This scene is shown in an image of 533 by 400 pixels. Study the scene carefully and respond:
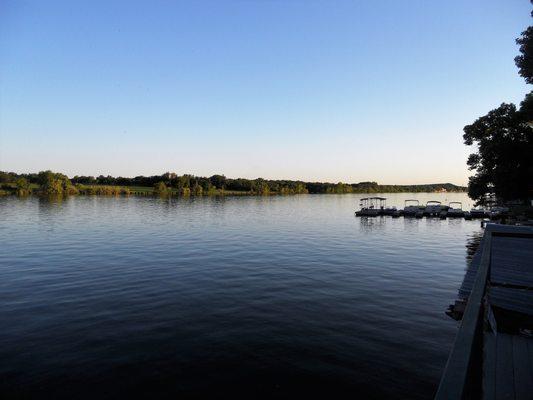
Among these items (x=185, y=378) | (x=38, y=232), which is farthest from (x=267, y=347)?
(x=38, y=232)

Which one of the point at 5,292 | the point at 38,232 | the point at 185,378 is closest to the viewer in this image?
the point at 185,378

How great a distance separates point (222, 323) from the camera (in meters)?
15.4

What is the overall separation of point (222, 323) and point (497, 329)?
1063cm

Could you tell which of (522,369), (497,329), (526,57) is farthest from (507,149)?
(522,369)

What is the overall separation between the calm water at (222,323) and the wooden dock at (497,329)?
2629 mm

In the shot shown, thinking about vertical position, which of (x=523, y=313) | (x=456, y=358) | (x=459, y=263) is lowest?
(x=459, y=263)

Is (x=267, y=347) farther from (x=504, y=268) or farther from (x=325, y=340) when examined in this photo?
(x=504, y=268)

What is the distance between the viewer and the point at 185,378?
10953 mm

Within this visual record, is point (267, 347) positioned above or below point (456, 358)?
below

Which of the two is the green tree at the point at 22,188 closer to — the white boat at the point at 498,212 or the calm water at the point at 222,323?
the calm water at the point at 222,323

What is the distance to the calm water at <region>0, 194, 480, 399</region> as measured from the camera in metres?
10.8

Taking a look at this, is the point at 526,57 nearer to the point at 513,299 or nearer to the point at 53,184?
the point at 513,299

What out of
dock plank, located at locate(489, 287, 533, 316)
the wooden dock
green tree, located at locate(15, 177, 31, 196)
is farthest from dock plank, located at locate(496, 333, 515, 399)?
green tree, located at locate(15, 177, 31, 196)

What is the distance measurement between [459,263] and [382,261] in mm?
6910
